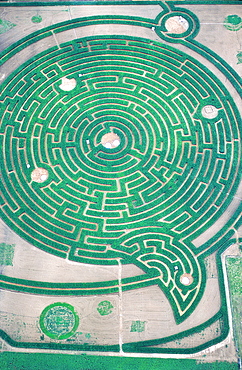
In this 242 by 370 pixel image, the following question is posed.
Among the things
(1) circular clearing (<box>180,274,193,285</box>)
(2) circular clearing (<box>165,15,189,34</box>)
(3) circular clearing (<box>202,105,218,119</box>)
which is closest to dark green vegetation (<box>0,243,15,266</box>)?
(1) circular clearing (<box>180,274,193,285</box>)

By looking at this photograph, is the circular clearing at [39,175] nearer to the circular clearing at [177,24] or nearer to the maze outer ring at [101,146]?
the maze outer ring at [101,146]

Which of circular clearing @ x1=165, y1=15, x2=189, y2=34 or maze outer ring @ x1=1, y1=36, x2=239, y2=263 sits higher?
circular clearing @ x1=165, y1=15, x2=189, y2=34

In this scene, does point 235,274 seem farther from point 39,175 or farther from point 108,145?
point 39,175

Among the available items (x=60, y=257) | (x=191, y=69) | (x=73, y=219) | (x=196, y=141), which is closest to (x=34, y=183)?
(x=73, y=219)

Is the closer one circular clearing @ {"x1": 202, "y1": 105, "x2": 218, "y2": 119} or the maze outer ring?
the maze outer ring

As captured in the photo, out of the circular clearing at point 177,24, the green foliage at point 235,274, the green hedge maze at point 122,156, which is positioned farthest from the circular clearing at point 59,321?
the circular clearing at point 177,24

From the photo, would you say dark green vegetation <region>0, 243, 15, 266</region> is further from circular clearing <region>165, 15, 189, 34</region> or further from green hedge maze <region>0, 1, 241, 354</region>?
circular clearing <region>165, 15, 189, 34</region>

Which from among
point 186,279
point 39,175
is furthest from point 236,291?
point 39,175
